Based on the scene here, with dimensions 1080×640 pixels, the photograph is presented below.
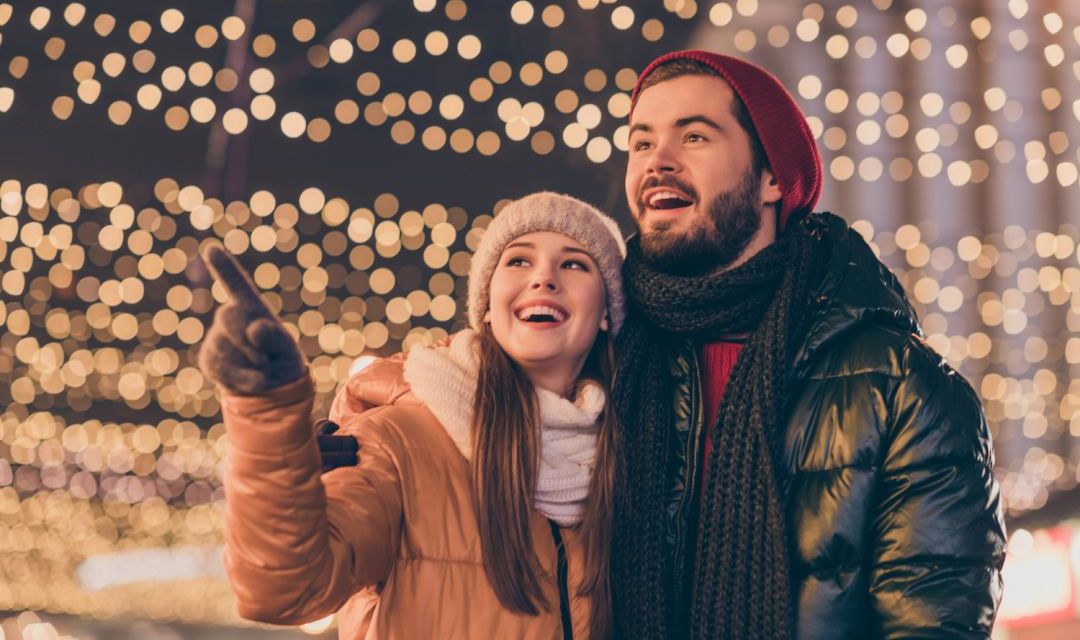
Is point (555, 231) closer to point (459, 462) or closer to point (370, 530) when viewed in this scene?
point (459, 462)

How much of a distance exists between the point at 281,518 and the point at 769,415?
1.10 metres

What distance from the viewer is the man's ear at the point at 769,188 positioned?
3426 mm

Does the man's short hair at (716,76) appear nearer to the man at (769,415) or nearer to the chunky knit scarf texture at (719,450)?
the man at (769,415)

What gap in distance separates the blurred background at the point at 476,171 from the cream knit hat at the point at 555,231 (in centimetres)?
654

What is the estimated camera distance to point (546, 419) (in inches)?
126

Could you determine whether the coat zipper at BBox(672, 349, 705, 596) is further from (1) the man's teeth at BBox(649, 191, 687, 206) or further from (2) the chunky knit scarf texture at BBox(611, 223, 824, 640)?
(1) the man's teeth at BBox(649, 191, 687, 206)

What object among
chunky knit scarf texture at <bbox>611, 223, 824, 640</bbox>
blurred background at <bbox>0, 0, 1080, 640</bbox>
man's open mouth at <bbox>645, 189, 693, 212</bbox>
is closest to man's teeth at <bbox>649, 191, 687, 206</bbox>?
man's open mouth at <bbox>645, 189, 693, 212</bbox>

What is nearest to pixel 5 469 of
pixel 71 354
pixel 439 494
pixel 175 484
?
pixel 175 484

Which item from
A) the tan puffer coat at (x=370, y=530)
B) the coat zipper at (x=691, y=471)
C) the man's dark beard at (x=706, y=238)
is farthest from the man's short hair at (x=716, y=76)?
the tan puffer coat at (x=370, y=530)

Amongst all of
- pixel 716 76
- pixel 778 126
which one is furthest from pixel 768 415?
pixel 716 76

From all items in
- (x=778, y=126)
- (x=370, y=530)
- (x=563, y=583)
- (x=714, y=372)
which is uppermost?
(x=778, y=126)

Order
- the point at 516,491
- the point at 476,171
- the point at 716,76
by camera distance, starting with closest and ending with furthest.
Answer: the point at 516,491 → the point at 716,76 → the point at 476,171

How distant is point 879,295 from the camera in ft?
10.2

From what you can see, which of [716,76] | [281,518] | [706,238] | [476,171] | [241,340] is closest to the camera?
[241,340]
